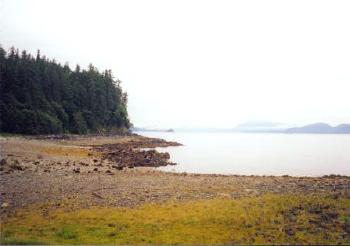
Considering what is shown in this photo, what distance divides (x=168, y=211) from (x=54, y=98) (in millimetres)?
83631

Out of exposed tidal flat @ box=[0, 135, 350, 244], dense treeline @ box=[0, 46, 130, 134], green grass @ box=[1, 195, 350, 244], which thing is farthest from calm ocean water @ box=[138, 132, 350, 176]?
dense treeline @ box=[0, 46, 130, 134]

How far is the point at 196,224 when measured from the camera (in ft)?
52.4

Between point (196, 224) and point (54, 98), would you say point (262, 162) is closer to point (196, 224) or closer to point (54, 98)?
point (196, 224)

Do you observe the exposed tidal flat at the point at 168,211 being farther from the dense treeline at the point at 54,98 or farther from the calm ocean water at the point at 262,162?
the dense treeline at the point at 54,98

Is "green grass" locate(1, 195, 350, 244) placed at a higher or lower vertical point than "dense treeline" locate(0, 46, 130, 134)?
lower

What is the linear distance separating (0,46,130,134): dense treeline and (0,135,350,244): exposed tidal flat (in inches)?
2170

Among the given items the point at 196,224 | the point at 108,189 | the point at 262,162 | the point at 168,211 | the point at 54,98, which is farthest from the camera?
the point at 54,98

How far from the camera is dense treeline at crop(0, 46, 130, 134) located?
7912 cm

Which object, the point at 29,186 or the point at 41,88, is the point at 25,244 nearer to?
the point at 29,186

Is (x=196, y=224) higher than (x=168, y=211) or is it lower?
lower

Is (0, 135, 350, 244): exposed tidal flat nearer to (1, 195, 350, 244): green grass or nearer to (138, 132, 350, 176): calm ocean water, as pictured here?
(1, 195, 350, 244): green grass

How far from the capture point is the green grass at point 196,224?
13977 mm

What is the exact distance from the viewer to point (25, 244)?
13.1 meters

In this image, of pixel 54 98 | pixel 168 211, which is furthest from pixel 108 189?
pixel 54 98
